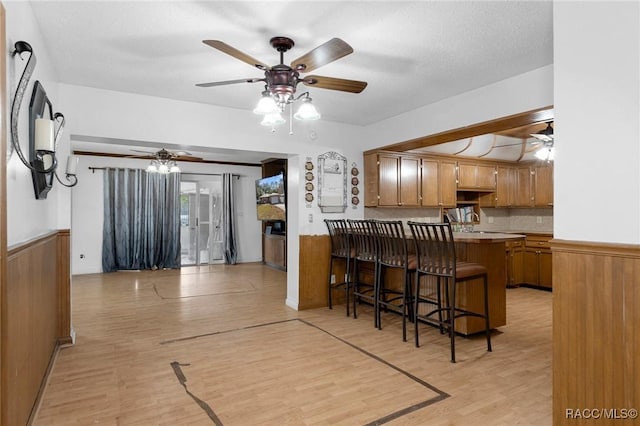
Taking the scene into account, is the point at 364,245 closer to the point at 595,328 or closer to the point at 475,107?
the point at 475,107

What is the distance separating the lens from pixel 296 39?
258cm

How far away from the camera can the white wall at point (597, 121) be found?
1.62m

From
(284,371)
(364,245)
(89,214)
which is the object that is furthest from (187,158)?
(284,371)

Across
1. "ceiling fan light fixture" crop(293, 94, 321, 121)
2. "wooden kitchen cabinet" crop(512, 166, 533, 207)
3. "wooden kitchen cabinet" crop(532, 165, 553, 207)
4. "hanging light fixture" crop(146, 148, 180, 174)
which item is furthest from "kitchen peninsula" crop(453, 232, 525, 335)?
"hanging light fixture" crop(146, 148, 180, 174)

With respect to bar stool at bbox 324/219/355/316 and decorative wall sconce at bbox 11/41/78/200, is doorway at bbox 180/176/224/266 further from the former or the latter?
decorative wall sconce at bbox 11/41/78/200

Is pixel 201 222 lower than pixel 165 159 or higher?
lower

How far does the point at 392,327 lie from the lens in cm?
389

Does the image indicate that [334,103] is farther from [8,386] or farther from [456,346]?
[8,386]

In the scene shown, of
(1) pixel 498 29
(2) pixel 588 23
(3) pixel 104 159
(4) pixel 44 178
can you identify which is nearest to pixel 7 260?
(4) pixel 44 178

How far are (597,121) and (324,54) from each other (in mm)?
1443

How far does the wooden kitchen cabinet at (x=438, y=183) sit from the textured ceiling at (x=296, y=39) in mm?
2048
